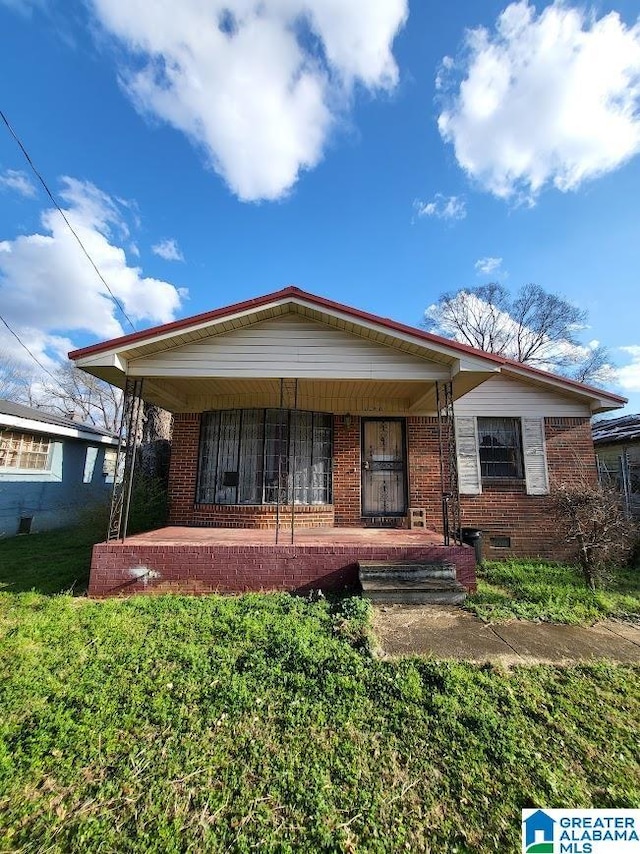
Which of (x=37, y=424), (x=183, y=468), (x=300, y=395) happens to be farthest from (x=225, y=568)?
(x=37, y=424)

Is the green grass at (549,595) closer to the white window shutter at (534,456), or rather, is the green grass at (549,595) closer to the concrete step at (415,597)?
the concrete step at (415,597)

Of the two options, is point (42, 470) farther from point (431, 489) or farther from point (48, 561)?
point (431, 489)

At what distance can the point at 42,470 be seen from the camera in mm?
11492

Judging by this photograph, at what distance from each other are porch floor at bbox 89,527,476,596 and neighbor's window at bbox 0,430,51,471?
716 centimetres

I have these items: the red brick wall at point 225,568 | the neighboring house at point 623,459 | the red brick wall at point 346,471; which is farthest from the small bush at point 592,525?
the neighboring house at point 623,459

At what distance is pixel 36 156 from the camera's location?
7.49 metres

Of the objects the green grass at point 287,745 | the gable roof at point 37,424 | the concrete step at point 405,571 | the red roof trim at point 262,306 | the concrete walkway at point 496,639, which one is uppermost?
the red roof trim at point 262,306

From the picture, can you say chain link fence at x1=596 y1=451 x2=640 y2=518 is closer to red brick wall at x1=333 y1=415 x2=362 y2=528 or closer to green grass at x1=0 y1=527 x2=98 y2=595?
red brick wall at x1=333 y1=415 x2=362 y2=528

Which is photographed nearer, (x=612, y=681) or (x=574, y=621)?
(x=612, y=681)

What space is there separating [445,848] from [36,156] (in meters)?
11.0

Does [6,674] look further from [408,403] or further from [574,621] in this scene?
[408,403]

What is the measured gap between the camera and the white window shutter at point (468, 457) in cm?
831

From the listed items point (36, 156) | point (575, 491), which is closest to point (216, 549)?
point (575, 491)

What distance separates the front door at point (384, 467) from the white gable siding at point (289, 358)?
2.68 meters
